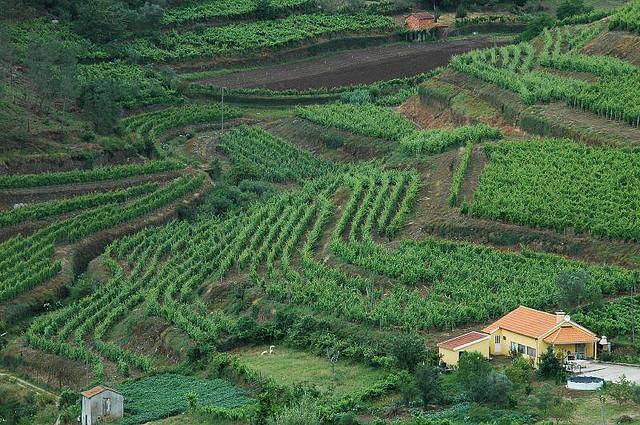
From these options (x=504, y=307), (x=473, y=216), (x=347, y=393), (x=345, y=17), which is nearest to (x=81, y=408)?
(x=347, y=393)

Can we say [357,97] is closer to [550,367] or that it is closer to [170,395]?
[170,395]

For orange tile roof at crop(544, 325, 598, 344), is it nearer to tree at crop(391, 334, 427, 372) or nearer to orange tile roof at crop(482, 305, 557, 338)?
orange tile roof at crop(482, 305, 557, 338)

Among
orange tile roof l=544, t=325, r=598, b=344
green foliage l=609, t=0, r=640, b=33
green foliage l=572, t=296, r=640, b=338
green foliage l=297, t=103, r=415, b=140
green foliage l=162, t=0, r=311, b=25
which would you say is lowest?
green foliage l=572, t=296, r=640, b=338

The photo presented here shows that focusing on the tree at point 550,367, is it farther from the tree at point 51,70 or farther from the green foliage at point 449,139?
the tree at point 51,70

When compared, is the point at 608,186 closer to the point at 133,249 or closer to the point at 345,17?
the point at 133,249

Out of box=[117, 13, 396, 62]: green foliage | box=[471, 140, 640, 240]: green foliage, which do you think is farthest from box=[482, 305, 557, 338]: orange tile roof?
box=[117, 13, 396, 62]: green foliage

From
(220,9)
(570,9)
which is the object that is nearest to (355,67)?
(220,9)
